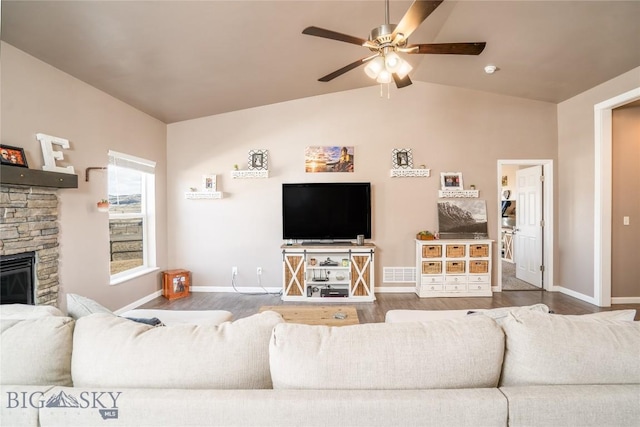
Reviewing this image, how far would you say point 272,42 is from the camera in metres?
3.14

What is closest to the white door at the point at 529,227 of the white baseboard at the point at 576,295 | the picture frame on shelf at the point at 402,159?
the white baseboard at the point at 576,295

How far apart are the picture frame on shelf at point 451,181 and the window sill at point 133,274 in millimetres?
4487

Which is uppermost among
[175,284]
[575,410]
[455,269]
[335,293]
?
[575,410]

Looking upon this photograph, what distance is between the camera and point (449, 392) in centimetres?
91

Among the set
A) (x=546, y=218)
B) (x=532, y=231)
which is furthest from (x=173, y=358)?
(x=532, y=231)

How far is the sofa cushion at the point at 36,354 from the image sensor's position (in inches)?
39.4

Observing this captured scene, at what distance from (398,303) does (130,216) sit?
3885 millimetres

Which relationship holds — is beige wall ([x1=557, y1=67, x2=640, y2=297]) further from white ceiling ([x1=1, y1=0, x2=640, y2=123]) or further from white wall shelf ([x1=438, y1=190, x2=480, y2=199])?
white wall shelf ([x1=438, y1=190, x2=480, y2=199])

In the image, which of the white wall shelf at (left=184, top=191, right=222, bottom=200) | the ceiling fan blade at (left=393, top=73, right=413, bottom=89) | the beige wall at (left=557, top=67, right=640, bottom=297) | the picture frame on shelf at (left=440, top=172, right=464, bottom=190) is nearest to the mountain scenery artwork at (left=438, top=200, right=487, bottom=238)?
the picture frame on shelf at (left=440, top=172, right=464, bottom=190)

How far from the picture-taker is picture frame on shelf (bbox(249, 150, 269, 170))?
4.82m

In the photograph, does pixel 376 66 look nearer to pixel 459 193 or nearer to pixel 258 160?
pixel 258 160

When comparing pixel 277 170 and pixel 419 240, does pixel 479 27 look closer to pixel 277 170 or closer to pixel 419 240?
pixel 419 240

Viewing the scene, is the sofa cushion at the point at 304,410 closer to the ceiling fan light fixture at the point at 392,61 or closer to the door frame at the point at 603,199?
the ceiling fan light fixture at the point at 392,61

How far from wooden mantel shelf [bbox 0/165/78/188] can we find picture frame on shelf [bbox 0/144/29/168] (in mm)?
91
